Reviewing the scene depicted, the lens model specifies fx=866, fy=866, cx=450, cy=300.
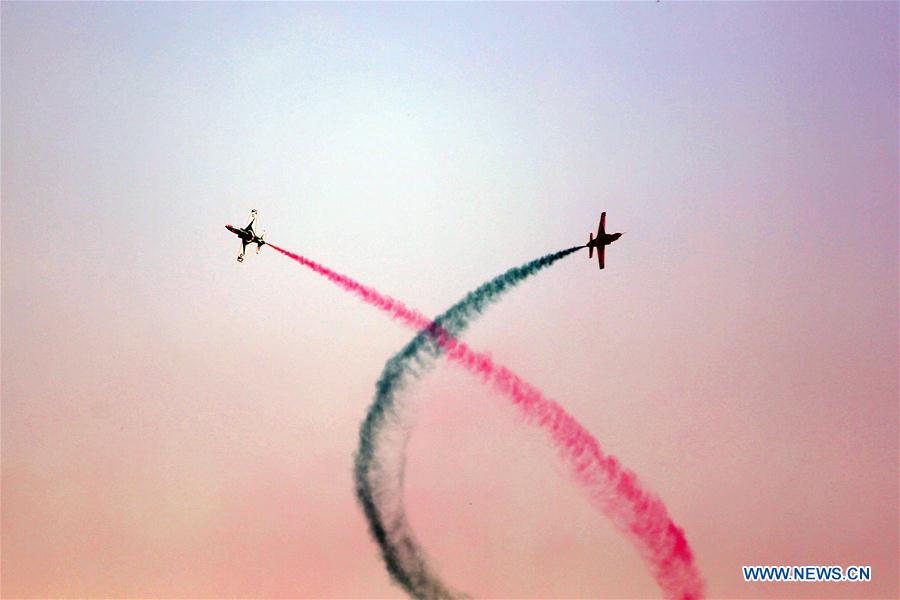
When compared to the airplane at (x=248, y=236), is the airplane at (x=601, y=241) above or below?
below

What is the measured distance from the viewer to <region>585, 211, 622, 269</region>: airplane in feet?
57.4

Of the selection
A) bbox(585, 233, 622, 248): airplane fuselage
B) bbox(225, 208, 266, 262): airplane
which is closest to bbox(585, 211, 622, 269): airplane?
bbox(585, 233, 622, 248): airplane fuselage

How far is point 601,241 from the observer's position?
17.5m

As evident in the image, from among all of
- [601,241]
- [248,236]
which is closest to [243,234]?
[248,236]

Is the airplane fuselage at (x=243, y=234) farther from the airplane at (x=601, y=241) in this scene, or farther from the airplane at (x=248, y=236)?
the airplane at (x=601, y=241)

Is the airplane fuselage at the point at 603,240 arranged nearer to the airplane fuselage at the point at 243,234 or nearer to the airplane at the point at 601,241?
the airplane at the point at 601,241

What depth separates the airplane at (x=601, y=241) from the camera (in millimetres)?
17484

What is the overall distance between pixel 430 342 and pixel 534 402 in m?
2.45

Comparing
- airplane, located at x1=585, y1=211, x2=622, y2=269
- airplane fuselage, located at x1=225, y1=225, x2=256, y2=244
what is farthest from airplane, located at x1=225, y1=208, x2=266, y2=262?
airplane, located at x1=585, y1=211, x2=622, y2=269

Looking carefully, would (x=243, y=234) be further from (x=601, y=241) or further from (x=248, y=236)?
(x=601, y=241)

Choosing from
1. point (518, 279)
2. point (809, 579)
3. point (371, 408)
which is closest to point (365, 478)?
point (371, 408)

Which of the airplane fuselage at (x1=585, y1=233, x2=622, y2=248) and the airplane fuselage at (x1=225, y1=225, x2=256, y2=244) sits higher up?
the airplane fuselage at (x1=225, y1=225, x2=256, y2=244)

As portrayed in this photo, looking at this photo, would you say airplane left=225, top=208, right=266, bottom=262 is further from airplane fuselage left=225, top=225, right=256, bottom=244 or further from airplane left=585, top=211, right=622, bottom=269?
airplane left=585, top=211, right=622, bottom=269

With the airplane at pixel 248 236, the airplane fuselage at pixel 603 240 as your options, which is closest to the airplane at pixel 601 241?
the airplane fuselage at pixel 603 240
